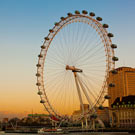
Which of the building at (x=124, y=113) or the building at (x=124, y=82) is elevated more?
the building at (x=124, y=82)

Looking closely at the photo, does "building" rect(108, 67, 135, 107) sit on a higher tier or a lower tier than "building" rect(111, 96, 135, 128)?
Result: higher

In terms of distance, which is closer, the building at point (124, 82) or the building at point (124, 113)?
the building at point (124, 113)

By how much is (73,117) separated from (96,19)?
18377 mm

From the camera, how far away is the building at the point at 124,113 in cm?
10388

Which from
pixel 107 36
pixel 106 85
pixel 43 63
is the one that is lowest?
pixel 106 85

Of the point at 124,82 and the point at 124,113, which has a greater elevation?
the point at 124,82

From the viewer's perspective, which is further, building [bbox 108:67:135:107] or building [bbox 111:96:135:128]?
building [bbox 108:67:135:107]

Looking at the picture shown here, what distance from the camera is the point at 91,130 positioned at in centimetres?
→ 6956

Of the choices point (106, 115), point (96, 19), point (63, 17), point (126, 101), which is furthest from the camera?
point (106, 115)

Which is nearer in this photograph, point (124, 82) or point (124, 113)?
point (124, 113)

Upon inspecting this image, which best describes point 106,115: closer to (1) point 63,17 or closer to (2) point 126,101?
(2) point 126,101

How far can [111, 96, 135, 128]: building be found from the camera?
104 meters

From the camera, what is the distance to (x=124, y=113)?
107000 mm

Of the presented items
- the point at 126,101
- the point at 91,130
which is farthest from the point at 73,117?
the point at 126,101
